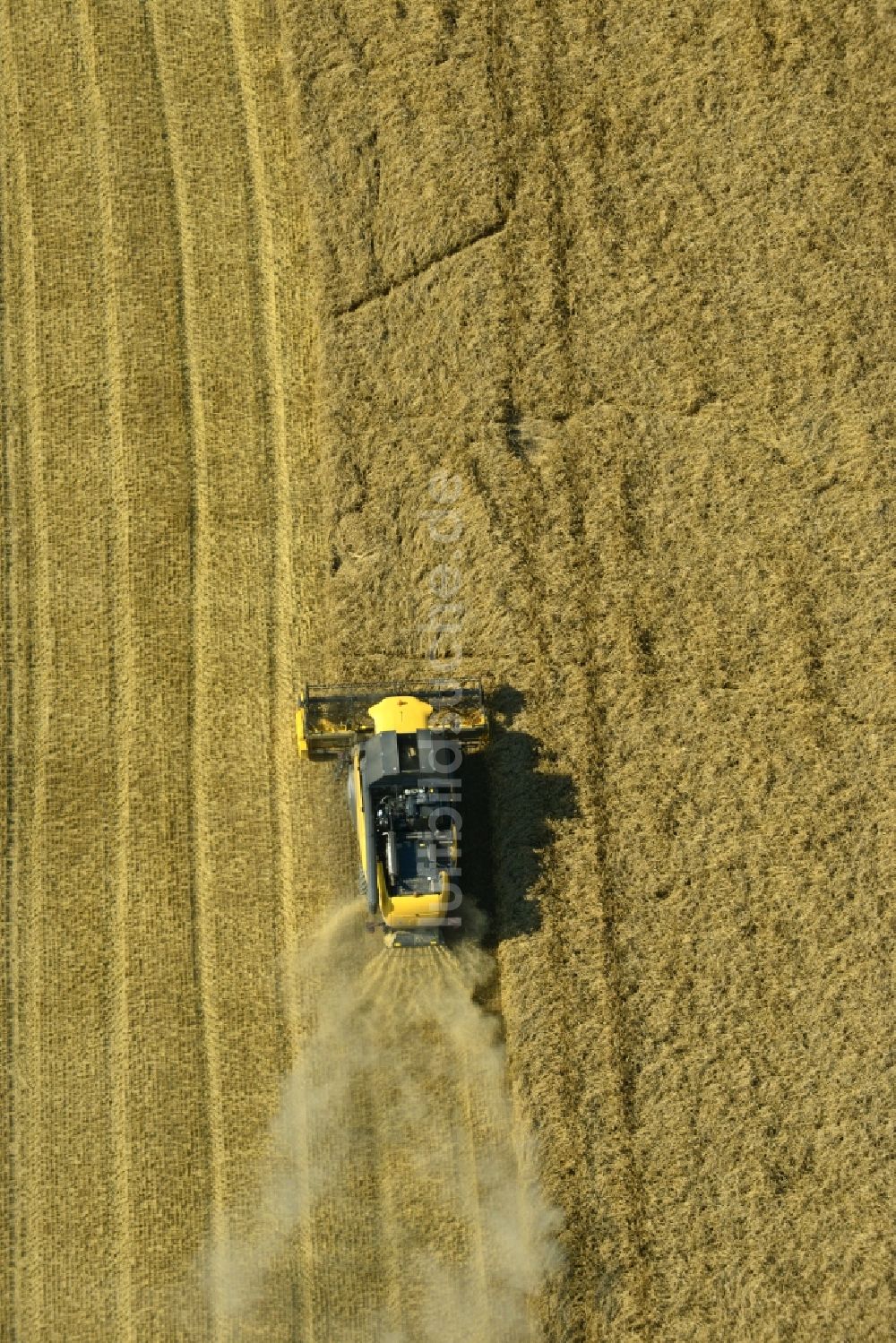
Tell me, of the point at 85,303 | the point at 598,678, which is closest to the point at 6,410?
the point at 85,303

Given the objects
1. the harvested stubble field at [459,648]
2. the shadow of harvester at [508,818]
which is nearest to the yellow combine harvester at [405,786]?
the shadow of harvester at [508,818]

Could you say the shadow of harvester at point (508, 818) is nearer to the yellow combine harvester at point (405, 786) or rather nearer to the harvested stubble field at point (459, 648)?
the harvested stubble field at point (459, 648)

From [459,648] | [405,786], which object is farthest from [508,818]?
[459,648]

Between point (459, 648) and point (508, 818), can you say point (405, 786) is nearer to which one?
point (508, 818)

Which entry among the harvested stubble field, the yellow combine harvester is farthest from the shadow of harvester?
the yellow combine harvester

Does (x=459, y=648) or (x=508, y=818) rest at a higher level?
(x=459, y=648)
